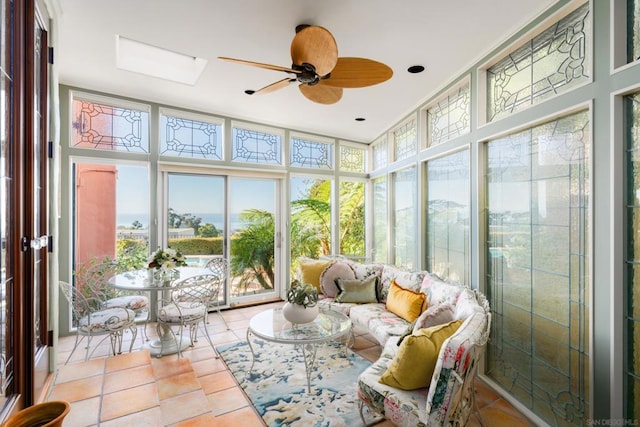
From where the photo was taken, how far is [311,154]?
16.5 ft

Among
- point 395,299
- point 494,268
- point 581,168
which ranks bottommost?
point 395,299

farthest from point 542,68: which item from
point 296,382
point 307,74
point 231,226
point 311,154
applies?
point 231,226

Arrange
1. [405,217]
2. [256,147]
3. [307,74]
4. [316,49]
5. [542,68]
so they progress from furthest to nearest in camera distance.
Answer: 1. [256,147]
2. [405,217]
3. [542,68]
4. [307,74]
5. [316,49]

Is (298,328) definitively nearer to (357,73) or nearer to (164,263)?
(164,263)

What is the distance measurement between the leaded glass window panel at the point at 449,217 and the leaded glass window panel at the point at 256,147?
235 centimetres

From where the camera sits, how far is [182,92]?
3.55 metres

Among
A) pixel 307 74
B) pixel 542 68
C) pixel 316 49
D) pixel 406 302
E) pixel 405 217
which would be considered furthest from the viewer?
pixel 405 217

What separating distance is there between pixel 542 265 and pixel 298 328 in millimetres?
1952

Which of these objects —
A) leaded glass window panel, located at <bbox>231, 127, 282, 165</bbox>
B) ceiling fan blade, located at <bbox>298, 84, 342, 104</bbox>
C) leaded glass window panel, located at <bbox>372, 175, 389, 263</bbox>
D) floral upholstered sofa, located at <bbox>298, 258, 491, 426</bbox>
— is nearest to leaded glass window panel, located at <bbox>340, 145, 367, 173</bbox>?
leaded glass window panel, located at <bbox>372, 175, 389, 263</bbox>

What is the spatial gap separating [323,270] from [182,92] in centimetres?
278

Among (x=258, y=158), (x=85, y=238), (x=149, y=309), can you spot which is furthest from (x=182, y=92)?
(x=149, y=309)

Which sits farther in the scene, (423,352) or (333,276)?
(333,276)

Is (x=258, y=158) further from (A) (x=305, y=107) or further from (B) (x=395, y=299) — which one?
(B) (x=395, y=299)

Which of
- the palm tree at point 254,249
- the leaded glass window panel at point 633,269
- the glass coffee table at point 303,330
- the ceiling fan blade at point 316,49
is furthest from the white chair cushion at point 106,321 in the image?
the leaded glass window panel at point 633,269
